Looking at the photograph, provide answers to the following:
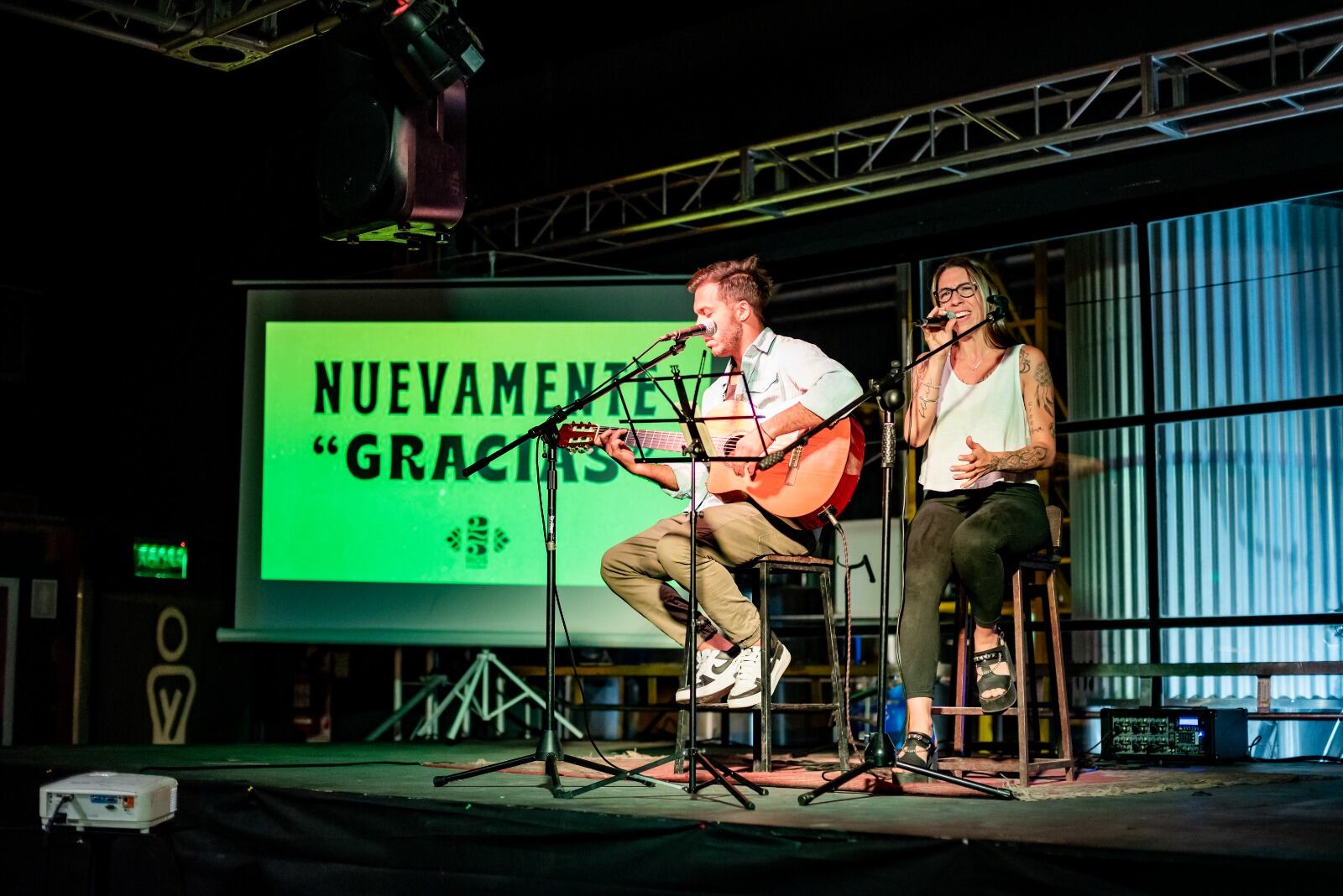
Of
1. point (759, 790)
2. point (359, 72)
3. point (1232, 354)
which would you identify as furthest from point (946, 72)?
point (759, 790)

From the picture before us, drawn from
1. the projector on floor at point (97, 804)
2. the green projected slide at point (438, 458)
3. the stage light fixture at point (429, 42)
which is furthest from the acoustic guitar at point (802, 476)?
the green projected slide at point (438, 458)

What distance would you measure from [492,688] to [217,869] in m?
4.00

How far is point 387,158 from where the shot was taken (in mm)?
4715

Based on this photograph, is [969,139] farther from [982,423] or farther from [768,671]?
[768,671]

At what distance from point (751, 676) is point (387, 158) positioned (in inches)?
87.0

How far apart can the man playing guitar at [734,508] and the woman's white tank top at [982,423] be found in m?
0.34

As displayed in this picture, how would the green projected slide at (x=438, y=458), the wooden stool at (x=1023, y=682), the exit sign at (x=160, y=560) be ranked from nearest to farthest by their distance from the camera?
the wooden stool at (x=1023, y=682) < the green projected slide at (x=438, y=458) < the exit sign at (x=160, y=560)

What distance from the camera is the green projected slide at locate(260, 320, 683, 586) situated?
6516mm

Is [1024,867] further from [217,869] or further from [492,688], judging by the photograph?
[492,688]

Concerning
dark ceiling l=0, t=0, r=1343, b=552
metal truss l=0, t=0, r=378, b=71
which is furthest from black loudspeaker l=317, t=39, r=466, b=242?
dark ceiling l=0, t=0, r=1343, b=552

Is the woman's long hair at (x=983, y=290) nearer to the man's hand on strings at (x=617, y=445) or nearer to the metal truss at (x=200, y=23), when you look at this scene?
the man's hand on strings at (x=617, y=445)

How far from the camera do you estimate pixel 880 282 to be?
35.0 feet

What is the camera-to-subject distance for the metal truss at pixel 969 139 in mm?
6363

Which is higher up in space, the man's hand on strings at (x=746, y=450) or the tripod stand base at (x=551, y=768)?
the man's hand on strings at (x=746, y=450)
